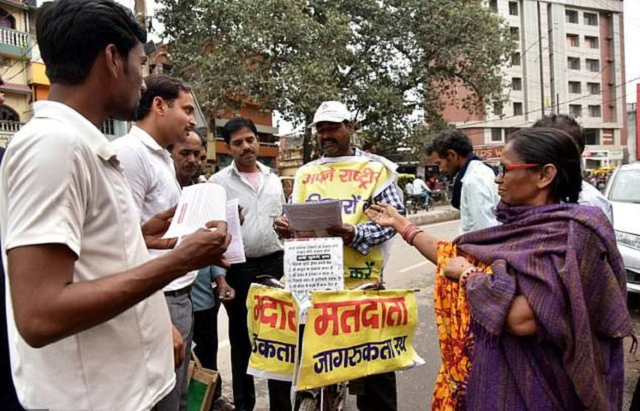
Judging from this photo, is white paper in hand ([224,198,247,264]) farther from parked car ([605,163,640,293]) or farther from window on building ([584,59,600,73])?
window on building ([584,59,600,73])

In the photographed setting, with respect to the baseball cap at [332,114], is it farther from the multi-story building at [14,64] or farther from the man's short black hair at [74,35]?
the multi-story building at [14,64]

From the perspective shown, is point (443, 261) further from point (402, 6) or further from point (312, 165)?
point (402, 6)

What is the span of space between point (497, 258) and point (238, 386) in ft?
7.43

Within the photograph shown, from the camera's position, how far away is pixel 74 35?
1.18 meters

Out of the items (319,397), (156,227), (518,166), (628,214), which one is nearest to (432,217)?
(628,214)

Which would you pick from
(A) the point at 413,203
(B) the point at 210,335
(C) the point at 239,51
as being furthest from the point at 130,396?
(A) the point at 413,203

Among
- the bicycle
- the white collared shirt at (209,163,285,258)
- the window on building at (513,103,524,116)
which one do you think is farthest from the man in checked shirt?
the window on building at (513,103,524,116)

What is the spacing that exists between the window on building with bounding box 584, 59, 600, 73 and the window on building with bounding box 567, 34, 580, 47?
1.77 meters

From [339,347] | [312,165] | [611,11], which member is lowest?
[339,347]

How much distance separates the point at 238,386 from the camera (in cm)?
335

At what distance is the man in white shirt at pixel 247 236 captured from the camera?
11.1ft

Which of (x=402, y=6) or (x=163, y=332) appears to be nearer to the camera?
(x=163, y=332)

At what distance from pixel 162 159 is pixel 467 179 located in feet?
6.63

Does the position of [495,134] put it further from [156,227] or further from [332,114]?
[156,227]
